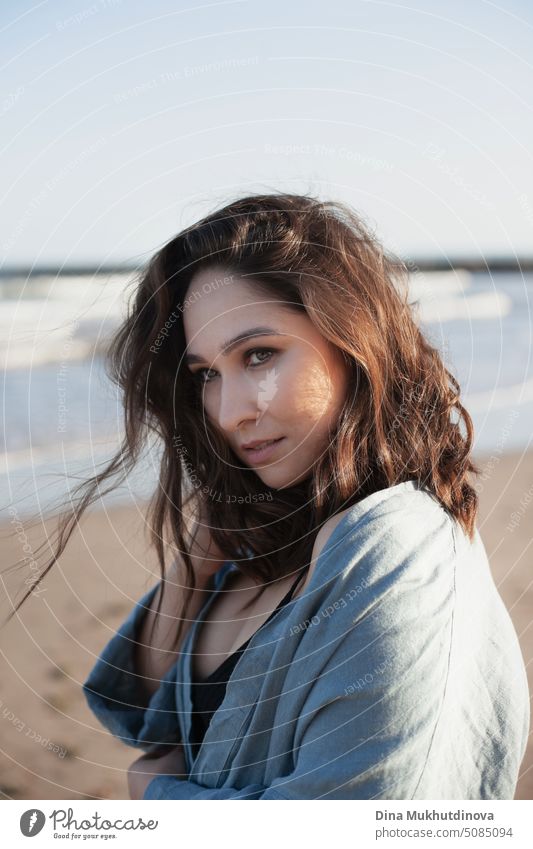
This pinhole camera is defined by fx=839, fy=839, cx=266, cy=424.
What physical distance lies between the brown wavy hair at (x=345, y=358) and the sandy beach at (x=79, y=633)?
2.81 ft

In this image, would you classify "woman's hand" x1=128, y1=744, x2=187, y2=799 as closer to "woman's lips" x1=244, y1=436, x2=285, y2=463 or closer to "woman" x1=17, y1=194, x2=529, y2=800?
"woman" x1=17, y1=194, x2=529, y2=800

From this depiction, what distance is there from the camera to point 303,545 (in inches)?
55.1

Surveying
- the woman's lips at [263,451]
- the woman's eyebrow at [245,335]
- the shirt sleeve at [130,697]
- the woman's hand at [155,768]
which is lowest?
the woman's hand at [155,768]

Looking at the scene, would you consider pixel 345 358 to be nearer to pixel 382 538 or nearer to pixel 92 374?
pixel 382 538

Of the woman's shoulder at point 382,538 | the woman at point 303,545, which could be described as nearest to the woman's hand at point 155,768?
the woman at point 303,545

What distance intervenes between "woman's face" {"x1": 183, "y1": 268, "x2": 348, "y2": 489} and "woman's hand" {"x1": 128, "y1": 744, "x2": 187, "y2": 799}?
481 millimetres

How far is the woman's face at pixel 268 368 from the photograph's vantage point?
4.19 ft

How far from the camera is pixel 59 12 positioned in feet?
5.27

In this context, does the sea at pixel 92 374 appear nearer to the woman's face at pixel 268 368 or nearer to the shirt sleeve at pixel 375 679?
the woman's face at pixel 268 368

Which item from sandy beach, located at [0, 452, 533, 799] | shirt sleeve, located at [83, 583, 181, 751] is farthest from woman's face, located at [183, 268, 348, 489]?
sandy beach, located at [0, 452, 533, 799]

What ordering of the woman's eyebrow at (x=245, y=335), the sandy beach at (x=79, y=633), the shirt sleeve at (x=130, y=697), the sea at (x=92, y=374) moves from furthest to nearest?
the sea at (x=92, y=374) → the sandy beach at (x=79, y=633) → the shirt sleeve at (x=130, y=697) → the woman's eyebrow at (x=245, y=335)

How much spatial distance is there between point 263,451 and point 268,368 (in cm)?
15

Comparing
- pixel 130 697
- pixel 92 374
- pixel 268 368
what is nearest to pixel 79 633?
pixel 130 697

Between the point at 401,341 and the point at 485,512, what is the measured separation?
2.40 metres
